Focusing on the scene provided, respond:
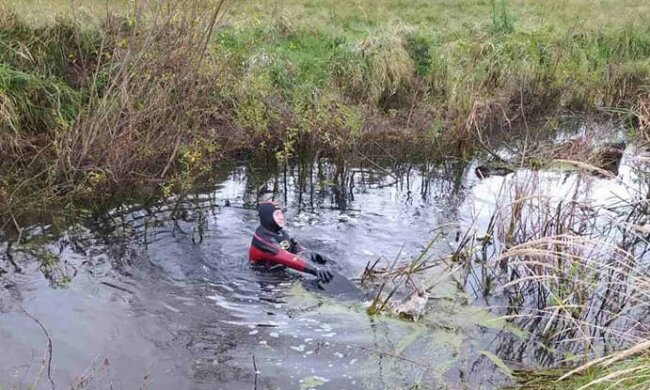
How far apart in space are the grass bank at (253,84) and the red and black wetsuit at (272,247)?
213 cm

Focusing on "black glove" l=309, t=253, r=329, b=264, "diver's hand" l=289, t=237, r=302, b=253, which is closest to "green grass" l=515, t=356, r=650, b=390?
"black glove" l=309, t=253, r=329, b=264

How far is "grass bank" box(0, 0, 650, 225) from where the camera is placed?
8.63 meters

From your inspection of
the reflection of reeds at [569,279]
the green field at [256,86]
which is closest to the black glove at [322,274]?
the reflection of reeds at [569,279]

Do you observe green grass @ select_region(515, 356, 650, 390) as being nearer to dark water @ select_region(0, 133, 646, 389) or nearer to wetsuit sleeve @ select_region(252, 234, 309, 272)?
dark water @ select_region(0, 133, 646, 389)

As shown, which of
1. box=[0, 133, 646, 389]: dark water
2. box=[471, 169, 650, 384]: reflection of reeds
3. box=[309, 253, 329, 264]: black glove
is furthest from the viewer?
box=[309, 253, 329, 264]: black glove

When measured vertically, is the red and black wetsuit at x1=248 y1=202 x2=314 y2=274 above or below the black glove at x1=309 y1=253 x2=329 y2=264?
above

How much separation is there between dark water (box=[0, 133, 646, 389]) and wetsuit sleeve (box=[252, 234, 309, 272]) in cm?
20

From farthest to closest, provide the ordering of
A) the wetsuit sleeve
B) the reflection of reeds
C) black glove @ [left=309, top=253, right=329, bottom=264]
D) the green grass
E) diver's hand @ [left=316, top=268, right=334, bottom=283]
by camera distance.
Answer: black glove @ [left=309, top=253, right=329, bottom=264]
the wetsuit sleeve
diver's hand @ [left=316, top=268, right=334, bottom=283]
the reflection of reeds
the green grass

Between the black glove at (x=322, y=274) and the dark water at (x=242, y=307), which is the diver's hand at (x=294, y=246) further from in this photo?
the black glove at (x=322, y=274)

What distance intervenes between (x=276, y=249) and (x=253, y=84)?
4.47 meters

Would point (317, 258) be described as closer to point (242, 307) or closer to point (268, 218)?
point (268, 218)

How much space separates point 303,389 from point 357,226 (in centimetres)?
339

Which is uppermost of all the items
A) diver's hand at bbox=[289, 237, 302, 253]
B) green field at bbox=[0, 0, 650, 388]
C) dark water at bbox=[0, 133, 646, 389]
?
green field at bbox=[0, 0, 650, 388]

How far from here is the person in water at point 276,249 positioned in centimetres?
686
